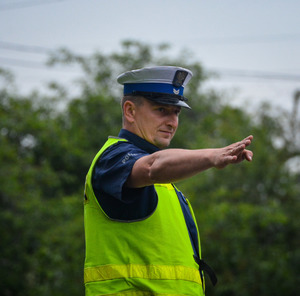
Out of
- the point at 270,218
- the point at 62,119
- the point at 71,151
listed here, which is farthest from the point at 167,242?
the point at 62,119

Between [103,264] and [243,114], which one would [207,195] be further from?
[103,264]

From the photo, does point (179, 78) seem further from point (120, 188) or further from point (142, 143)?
point (120, 188)

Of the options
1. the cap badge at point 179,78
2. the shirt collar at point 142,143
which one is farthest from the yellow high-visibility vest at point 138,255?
the cap badge at point 179,78

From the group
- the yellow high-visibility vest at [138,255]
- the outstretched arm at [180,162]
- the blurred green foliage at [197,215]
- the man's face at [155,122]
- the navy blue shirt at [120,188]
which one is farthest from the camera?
the blurred green foliage at [197,215]

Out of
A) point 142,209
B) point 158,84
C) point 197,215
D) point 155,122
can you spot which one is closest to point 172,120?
point 155,122

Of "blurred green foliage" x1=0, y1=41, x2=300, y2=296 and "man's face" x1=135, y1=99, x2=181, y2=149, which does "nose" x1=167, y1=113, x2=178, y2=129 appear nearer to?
"man's face" x1=135, y1=99, x2=181, y2=149

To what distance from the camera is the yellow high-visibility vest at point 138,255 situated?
2725 mm

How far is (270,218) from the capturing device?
1158cm

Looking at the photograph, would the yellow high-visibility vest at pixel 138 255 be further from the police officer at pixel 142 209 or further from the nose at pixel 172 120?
the nose at pixel 172 120

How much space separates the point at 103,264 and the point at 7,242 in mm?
10568

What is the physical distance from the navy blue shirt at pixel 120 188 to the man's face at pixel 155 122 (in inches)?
6.6

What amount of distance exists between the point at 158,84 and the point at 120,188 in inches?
27.1

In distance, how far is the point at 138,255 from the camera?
9.02 ft

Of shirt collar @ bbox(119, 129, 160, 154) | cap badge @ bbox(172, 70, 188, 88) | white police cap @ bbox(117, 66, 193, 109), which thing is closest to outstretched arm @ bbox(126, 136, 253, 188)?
shirt collar @ bbox(119, 129, 160, 154)
